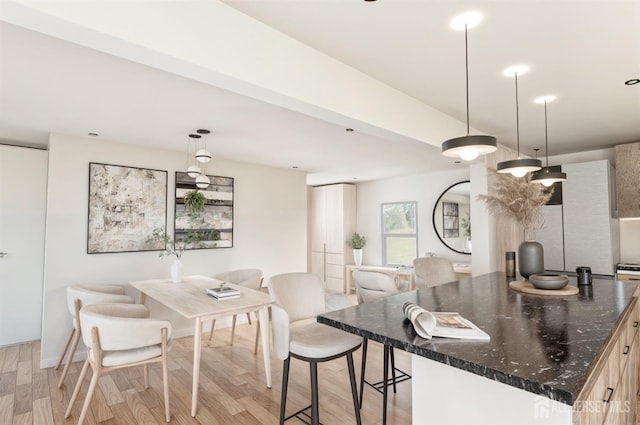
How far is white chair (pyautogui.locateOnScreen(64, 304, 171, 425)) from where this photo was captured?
231 cm

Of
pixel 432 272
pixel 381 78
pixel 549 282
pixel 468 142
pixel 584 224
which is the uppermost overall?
pixel 381 78

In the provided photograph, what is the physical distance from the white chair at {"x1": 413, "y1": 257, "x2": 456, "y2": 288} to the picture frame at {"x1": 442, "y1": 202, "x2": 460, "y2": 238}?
270cm

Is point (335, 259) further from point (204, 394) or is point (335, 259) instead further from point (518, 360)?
point (518, 360)

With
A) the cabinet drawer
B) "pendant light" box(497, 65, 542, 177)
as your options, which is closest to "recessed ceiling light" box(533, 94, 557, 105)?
"pendant light" box(497, 65, 542, 177)

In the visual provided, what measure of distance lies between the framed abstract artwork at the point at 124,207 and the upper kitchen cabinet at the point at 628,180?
5.64 m

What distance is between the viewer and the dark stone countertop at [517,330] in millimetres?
1036

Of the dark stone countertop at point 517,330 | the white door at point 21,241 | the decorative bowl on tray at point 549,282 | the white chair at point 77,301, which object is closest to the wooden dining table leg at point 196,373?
the white chair at point 77,301

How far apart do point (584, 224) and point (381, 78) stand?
3.48 meters

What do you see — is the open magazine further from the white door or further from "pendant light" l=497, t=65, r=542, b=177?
the white door

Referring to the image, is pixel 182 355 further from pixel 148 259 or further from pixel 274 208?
pixel 274 208

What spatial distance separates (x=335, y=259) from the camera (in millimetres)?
7465

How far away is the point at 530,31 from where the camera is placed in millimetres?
1928

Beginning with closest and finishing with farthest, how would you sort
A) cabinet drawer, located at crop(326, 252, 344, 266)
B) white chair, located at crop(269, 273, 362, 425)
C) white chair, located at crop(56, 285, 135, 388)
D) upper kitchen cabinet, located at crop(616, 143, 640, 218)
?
white chair, located at crop(269, 273, 362, 425), white chair, located at crop(56, 285, 135, 388), upper kitchen cabinet, located at crop(616, 143, 640, 218), cabinet drawer, located at crop(326, 252, 344, 266)

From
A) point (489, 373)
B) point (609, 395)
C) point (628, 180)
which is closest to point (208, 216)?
point (489, 373)
